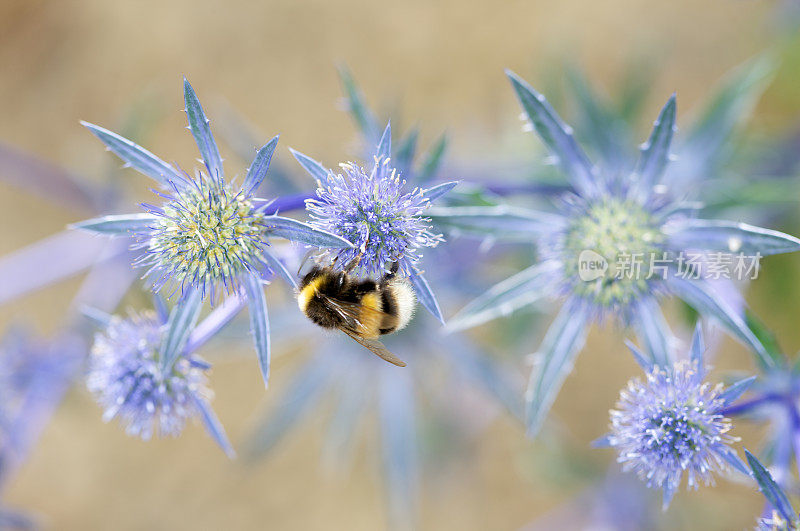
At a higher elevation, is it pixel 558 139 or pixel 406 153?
pixel 558 139

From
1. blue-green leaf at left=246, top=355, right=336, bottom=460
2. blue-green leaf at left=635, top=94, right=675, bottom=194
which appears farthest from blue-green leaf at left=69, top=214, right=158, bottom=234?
blue-green leaf at left=246, top=355, right=336, bottom=460

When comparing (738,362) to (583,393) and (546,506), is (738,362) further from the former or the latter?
(546,506)

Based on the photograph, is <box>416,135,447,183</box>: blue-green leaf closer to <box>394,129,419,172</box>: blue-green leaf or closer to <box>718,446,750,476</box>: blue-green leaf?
<box>394,129,419,172</box>: blue-green leaf

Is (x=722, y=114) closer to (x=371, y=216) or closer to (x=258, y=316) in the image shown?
(x=371, y=216)

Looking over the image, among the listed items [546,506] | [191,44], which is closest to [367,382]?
[546,506]

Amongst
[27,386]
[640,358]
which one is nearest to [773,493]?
[640,358]

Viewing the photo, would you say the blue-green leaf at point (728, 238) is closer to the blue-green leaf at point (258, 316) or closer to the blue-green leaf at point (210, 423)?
the blue-green leaf at point (258, 316)
